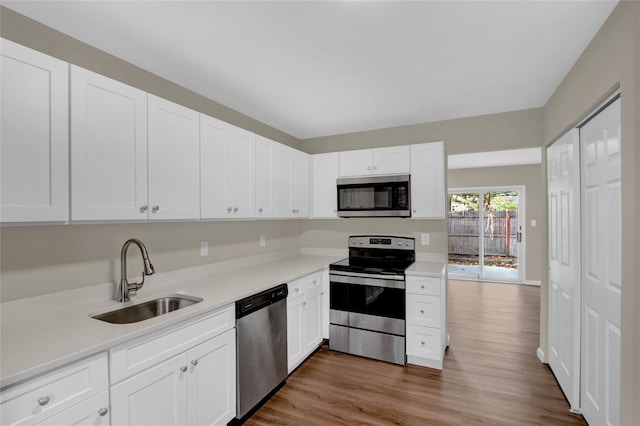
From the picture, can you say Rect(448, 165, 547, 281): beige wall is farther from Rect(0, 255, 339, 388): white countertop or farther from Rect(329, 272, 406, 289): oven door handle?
Rect(0, 255, 339, 388): white countertop

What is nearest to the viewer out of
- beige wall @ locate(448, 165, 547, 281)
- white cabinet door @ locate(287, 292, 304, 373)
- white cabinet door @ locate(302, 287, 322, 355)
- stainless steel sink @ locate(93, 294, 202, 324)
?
stainless steel sink @ locate(93, 294, 202, 324)

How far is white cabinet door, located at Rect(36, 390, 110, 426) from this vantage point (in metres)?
1.20

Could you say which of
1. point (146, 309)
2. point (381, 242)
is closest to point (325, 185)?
point (381, 242)

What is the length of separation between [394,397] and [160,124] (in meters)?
2.69

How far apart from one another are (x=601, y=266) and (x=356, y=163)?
2.34m

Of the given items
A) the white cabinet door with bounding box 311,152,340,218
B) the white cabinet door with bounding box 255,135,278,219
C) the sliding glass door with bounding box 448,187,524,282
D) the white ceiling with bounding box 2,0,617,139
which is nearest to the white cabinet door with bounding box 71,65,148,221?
the white ceiling with bounding box 2,0,617,139

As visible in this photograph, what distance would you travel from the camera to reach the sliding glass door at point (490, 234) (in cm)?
657

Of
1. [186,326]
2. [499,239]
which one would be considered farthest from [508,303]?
[186,326]

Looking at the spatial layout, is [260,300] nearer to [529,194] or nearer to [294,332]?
→ [294,332]

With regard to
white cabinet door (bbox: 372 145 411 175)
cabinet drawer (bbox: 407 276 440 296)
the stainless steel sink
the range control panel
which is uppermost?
white cabinet door (bbox: 372 145 411 175)

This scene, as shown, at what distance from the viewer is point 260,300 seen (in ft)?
7.59

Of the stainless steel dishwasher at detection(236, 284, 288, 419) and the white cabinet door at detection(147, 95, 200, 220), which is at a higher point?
the white cabinet door at detection(147, 95, 200, 220)

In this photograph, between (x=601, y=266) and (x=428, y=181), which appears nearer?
(x=601, y=266)

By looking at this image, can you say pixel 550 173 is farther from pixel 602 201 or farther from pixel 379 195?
pixel 379 195
